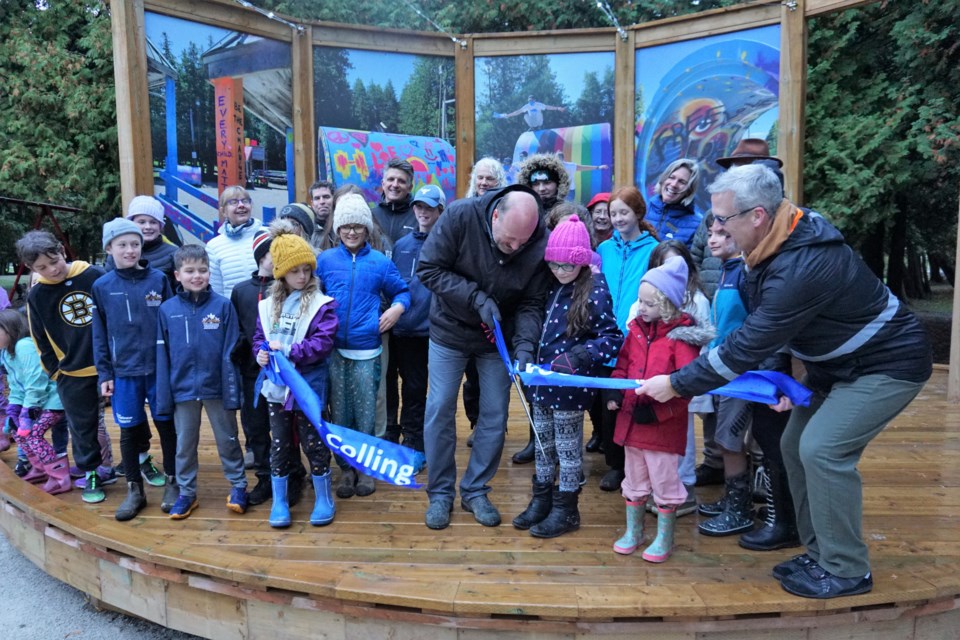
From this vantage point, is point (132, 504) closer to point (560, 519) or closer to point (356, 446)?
point (356, 446)

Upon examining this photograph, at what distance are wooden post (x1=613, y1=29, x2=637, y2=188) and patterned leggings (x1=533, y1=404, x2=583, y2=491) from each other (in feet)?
15.3

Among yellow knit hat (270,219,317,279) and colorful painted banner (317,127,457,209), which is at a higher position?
colorful painted banner (317,127,457,209)

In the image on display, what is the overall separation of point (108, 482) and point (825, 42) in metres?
11.5

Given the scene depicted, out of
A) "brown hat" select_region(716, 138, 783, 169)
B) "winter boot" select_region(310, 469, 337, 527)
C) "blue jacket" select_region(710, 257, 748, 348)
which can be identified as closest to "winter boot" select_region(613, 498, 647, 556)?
"blue jacket" select_region(710, 257, 748, 348)

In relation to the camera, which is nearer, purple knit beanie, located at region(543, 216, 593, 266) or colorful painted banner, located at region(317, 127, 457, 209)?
purple knit beanie, located at region(543, 216, 593, 266)

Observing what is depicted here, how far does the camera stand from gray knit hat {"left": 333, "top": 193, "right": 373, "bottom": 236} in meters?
4.10

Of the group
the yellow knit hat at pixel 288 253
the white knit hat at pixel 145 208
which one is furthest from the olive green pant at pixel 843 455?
the white knit hat at pixel 145 208

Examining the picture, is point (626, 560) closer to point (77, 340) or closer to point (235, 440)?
point (235, 440)

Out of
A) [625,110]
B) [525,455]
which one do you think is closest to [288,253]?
[525,455]

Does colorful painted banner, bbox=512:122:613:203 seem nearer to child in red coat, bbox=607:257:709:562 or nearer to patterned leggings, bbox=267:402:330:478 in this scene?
child in red coat, bbox=607:257:709:562

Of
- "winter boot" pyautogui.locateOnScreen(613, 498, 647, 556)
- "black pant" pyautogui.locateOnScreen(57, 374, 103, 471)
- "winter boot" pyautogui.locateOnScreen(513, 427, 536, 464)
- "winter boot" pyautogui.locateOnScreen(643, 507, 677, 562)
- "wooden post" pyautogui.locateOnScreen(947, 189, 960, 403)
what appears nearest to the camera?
"winter boot" pyautogui.locateOnScreen(643, 507, 677, 562)

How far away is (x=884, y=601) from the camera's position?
9.53 feet

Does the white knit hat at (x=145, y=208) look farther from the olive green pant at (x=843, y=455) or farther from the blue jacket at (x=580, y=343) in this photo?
the olive green pant at (x=843, y=455)

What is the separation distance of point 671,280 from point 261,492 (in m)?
2.76
